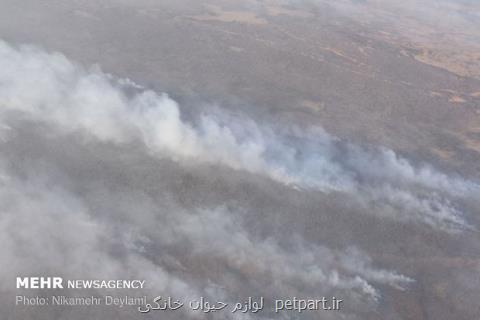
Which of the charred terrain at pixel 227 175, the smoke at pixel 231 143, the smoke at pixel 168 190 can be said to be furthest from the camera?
the smoke at pixel 231 143

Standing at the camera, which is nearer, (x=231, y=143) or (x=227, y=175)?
(x=227, y=175)

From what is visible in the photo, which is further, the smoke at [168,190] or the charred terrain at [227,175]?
the charred terrain at [227,175]

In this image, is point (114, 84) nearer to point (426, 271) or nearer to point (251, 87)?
point (251, 87)

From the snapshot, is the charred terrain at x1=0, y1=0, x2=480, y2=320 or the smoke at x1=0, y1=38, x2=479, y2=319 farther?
the charred terrain at x1=0, y1=0, x2=480, y2=320

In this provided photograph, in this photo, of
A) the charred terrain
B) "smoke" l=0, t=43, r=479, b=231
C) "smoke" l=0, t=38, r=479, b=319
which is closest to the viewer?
"smoke" l=0, t=38, r=479, b=319

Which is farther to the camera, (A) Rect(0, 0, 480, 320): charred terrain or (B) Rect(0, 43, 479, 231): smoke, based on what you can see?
(B) Rect(0, 43, 479, 231): smoke

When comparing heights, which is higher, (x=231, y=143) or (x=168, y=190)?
(x=231, y=143)

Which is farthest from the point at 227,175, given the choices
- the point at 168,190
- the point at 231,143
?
the point at 168,190

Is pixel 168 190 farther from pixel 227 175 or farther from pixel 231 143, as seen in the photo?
pixel 231 143

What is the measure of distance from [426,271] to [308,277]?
20.9 feet

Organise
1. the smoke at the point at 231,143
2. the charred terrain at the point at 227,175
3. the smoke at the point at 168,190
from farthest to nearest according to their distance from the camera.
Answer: the smoke at the point at 231,143, the charred terrain at the point at 227,175, the smoke at the point at 168,190

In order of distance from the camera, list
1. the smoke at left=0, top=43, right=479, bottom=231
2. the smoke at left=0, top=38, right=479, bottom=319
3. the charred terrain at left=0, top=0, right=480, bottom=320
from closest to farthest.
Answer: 1. the smoke at left=0, top=38, right=479, bottom=319
2. the charred terrain at left=0, top=0, right=480, bottom=320
3. the smoke at left=0, top=43, right=479, bottom=231

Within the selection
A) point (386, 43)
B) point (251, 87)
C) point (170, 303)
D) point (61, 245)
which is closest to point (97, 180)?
point (61, 245)

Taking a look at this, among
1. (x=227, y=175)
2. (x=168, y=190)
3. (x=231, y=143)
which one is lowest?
(x=168, y=190)
